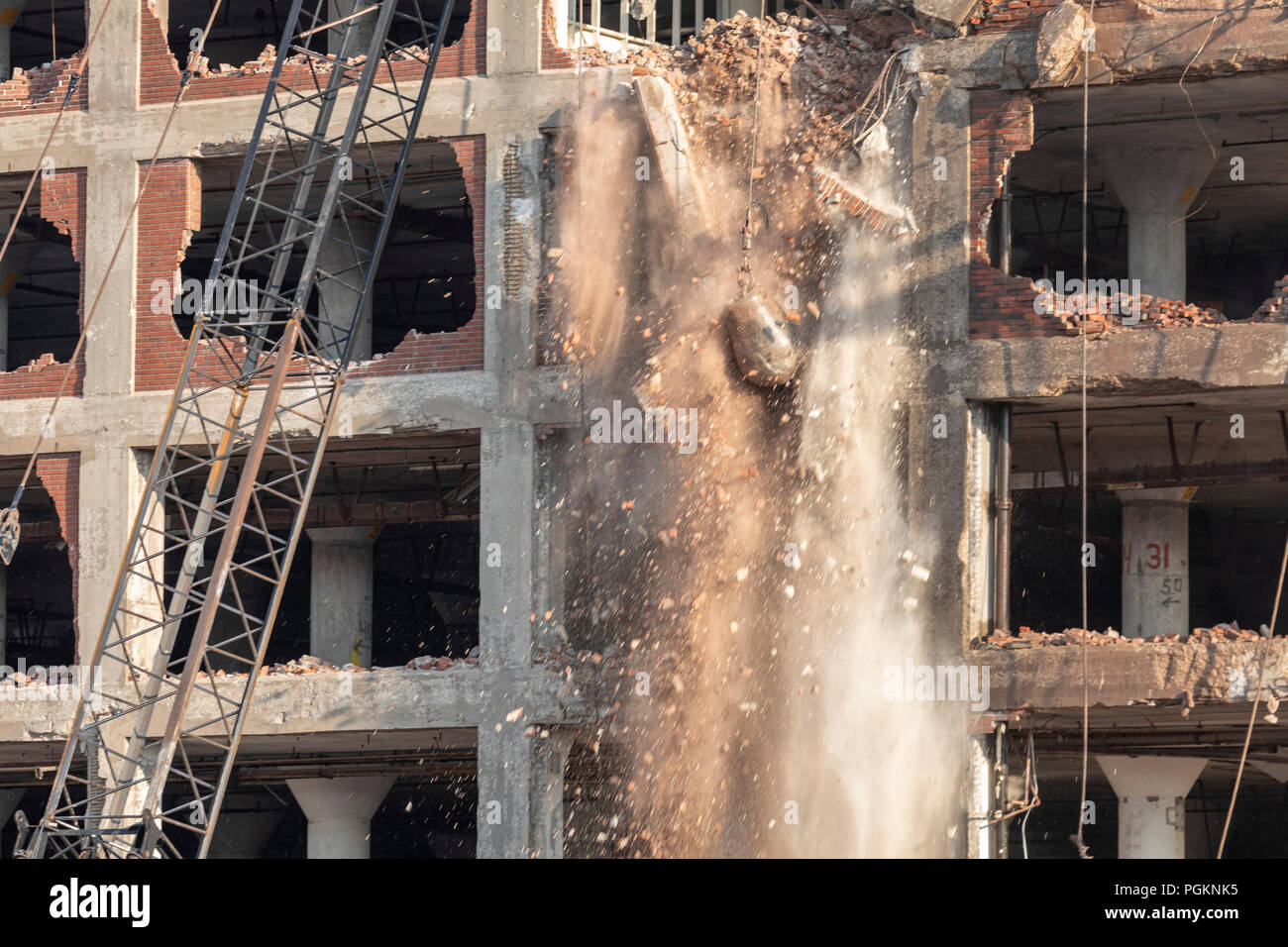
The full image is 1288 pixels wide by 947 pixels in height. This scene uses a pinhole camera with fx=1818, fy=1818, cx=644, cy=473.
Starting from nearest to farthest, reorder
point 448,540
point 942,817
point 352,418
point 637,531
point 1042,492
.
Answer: point 942,817, point 637,531, point 352,418, point 1042,492, point 448,540

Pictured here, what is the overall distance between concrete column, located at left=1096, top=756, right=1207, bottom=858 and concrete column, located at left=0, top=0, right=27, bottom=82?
2001 cm

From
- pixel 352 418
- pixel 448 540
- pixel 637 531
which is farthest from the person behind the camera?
pixel 448 540

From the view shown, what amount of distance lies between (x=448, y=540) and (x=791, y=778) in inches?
513

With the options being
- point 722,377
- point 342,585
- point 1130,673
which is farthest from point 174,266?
point 1130,673

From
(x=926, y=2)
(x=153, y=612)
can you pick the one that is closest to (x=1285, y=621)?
(x=926, y=2)

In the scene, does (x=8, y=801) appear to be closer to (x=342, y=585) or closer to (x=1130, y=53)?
(x=342, y=585)

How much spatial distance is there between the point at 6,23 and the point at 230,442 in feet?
37.1

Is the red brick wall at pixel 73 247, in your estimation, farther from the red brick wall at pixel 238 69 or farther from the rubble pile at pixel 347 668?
Result: the rubble pile at pixel 347 668

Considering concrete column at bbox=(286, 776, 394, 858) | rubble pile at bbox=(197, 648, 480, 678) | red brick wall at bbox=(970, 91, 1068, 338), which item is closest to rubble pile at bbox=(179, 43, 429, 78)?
red brick wall at bbox=(970, 91, 1068, 338)

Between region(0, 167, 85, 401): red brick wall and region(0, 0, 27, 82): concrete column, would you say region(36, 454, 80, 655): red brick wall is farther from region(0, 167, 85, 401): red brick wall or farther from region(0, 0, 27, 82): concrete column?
region(0, 0, 27, 82): concrete column

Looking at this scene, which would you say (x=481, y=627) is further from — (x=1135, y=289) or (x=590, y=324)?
(x=1135, y=289)

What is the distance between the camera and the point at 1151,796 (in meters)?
24.3

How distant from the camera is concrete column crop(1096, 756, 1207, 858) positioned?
78.9 feet

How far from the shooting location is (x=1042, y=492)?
91.3 ft
